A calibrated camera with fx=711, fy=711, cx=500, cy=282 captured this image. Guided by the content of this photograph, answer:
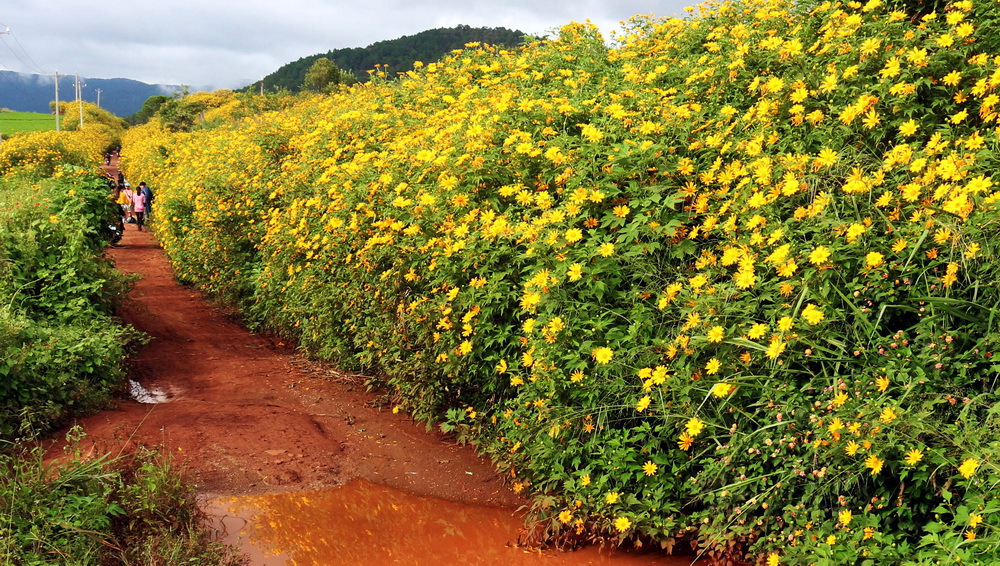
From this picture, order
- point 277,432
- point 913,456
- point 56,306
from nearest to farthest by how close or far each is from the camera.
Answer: point 913,456
point 277,432
point 56,306

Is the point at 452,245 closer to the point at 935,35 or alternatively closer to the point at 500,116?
the point at 500,116

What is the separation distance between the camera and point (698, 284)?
2.96 metres

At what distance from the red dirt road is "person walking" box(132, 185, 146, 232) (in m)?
11.5

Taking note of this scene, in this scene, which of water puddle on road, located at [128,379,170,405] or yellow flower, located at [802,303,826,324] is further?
water puddle on road, located at [128,379,170,405]

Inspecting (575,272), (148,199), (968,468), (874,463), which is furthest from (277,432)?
(148,199)

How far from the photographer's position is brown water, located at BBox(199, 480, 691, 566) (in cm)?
330

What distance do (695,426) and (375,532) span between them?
1748mm

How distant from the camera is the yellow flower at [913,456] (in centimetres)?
230

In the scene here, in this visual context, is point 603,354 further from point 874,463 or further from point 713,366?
point 874,463

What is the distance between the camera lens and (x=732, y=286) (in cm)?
293

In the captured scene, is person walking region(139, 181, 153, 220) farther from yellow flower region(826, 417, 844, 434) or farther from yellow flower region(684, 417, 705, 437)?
yellow flower region(826, 417, 844, 434)

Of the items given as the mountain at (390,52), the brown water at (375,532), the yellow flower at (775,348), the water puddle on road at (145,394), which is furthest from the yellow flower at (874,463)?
the mountain at (390,52)

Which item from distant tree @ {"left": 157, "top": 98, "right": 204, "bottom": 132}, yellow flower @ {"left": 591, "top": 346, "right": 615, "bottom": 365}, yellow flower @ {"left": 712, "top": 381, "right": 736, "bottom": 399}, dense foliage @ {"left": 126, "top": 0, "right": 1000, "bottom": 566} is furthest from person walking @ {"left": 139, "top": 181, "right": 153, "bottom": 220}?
distant tree @ {"left": 157, "top": 98, "right": 204, "bottom": 132}

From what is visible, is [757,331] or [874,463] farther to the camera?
[757,331]
